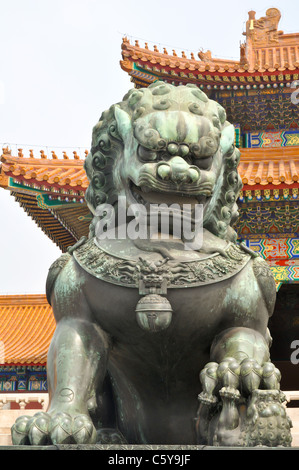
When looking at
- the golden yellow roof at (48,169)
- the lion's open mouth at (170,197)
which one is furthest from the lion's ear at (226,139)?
the golden yellow roof at (48,169)

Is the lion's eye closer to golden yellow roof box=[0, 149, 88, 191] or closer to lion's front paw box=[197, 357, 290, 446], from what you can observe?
lion's front paw box=[197, 357, 290, 446]

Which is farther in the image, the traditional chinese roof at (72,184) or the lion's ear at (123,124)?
the traditional chinese roof at (72,184)

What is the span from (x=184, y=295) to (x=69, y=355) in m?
0.44

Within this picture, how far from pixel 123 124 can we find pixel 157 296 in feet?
2.19

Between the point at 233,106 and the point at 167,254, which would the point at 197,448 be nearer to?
the point at 167,254

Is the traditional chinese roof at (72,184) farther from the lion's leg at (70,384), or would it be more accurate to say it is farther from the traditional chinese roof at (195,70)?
the lion's leg at (70,384)

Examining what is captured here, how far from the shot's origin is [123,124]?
8.94 ft

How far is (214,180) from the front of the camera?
263 centimetres

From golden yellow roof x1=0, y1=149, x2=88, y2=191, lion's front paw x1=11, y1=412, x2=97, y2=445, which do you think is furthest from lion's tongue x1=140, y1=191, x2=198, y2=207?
golden yellow roof x1=0, y1=149, x2=88, y2=191

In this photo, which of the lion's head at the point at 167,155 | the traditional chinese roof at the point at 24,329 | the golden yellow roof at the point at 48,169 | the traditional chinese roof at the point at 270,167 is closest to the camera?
the lion's head at the point at 167,155

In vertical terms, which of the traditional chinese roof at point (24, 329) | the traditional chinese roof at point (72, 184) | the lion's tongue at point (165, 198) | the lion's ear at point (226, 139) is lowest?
the traditional chinese roof at point (24, 329)

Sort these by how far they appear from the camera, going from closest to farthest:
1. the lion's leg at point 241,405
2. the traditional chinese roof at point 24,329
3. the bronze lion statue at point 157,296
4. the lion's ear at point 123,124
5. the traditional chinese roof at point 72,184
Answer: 1. the lion's leg at point 241,405
2. the bronze lion statue at point 157,296
3. the lion's ear at point 123,124
4. the traditional chinese roof at point 72,184
5. the traditional chinese roof at point 24,329

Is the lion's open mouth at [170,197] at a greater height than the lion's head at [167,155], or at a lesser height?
lesser

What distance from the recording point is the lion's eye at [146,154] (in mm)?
2584
